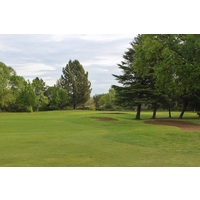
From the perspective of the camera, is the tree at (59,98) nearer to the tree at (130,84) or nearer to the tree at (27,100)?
the tree at (27,100)

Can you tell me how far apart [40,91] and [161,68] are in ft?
88.0

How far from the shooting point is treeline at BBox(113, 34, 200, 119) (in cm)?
1734

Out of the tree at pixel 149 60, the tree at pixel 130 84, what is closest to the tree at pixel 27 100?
the tree at pixel 130 84

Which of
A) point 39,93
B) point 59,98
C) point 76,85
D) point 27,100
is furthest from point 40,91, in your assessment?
point 76,85

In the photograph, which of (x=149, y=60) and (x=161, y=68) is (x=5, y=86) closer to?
(x=149, y=60)

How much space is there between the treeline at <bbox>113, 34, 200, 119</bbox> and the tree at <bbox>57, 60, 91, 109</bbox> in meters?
9.13

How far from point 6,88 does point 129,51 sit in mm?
22876

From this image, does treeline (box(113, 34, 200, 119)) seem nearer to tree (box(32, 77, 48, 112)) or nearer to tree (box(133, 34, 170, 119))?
tree (box(133, 34, 170, 119))

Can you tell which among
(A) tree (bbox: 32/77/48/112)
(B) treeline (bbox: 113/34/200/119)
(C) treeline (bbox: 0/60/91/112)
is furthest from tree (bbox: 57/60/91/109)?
(B) treeline (bbox: 113/34/200/119)

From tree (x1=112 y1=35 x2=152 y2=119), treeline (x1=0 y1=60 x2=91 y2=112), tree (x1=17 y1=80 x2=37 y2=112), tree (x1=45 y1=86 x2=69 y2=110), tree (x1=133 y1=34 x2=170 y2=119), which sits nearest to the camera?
tree (x1=133 y1=34 x2=170 y2=119)

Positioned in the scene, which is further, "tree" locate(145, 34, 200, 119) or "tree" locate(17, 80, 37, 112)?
"tree" locate(17, 80, 37, 112)

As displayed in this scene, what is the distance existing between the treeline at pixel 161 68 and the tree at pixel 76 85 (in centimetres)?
913

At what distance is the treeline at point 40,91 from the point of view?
34844 mm
